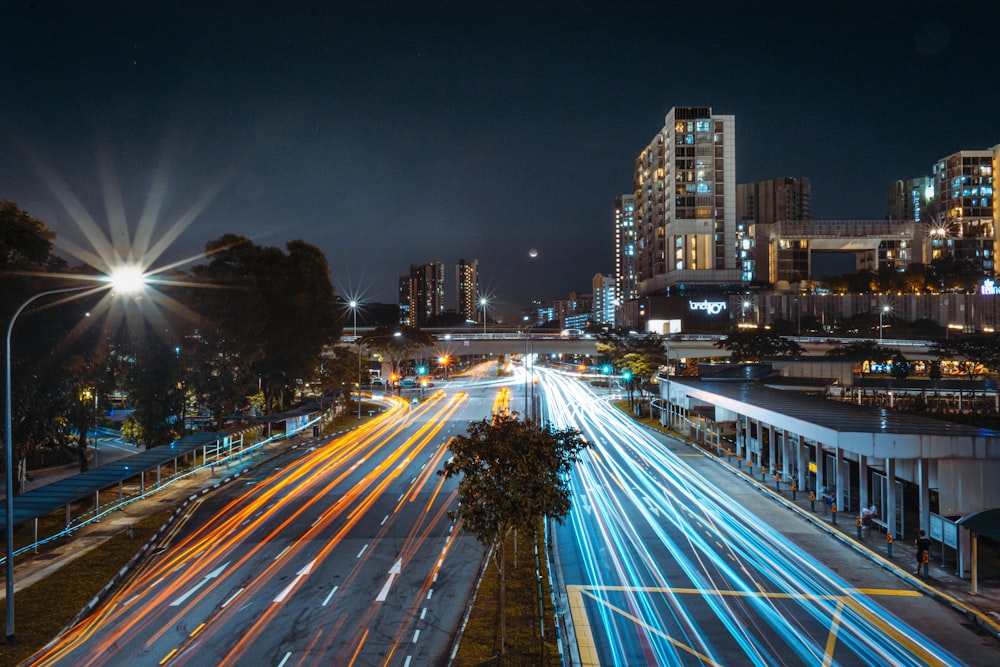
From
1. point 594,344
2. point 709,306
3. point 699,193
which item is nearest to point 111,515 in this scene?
point 594,344

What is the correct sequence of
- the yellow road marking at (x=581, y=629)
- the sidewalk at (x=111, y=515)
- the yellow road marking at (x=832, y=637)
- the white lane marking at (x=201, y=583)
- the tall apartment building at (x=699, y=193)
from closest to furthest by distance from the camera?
the yellow road marking at (x=832, y=637)
the yellow road marking at (x=581, y=629)
the white lane marking at (x=201, y=583)
the sidewalk at (x=111, y=515)
the tall apartment building at (x=699, y=193)

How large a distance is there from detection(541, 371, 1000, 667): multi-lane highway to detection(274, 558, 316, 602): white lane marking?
7.24 meters

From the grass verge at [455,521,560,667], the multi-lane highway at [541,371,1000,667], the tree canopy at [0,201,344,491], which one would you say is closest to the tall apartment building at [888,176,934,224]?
the tree canopy at [0,201,344,491]

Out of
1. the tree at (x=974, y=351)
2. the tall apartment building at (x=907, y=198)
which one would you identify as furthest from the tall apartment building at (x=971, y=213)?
the tree at (x=974, y=351)

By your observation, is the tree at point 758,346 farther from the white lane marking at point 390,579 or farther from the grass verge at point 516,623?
the white lane marking at point 390,579

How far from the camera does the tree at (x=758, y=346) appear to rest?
71250 mm

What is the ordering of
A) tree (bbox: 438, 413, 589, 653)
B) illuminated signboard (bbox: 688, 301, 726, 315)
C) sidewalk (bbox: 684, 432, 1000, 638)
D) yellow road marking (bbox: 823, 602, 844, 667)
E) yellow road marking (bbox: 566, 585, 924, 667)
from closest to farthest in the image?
yellow road marking (bbox: 823, 602, 844, 667)
yellow road marking (bbox: 566, 585, 924, 667)
tree (bbox: 438, 413, 589, 653)
sidewalk (bbox: 684, 432, 1000, 638)
illuminated signboard (bbox: 688, 301, 726, 315)

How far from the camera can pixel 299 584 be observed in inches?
690

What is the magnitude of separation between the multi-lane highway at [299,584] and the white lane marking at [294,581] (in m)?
0.03

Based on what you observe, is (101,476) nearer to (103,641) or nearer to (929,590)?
(103,641)

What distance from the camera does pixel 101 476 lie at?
2458 cm

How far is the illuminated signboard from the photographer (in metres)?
108

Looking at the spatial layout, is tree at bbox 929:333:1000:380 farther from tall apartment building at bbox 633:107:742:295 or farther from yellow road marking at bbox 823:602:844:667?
tall apartment building at bbox 633:107:742:295

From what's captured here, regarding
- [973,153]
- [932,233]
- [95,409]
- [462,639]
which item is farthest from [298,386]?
[973,153]
